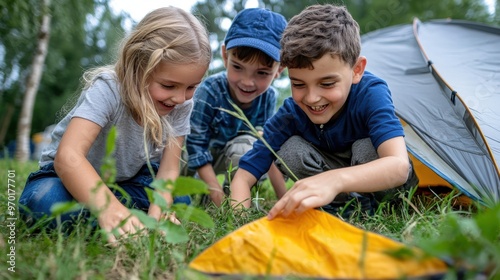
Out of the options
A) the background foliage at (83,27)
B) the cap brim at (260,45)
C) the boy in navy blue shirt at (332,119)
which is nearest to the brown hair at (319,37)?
the boy in navy blue shirt at (332,119)

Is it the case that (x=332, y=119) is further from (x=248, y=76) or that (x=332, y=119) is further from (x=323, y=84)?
(x=248, y=76)

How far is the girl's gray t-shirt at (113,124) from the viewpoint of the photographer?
1.58 m

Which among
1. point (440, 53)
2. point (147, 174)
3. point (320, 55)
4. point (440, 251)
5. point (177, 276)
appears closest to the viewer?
point (440, 251)

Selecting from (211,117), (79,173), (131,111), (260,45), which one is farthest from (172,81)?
(211,117)

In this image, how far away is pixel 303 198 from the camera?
1115 millimetres

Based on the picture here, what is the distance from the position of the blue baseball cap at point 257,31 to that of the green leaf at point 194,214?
1.14 meters

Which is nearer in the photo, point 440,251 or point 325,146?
point 440,251

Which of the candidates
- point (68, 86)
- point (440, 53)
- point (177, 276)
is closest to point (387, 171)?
point (177, 276)

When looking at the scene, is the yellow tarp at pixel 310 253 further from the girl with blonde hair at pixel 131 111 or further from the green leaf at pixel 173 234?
the girl with blonde hair at pixel 131 111

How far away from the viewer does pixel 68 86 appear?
1655 cm

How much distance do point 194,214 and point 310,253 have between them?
29 centimetres

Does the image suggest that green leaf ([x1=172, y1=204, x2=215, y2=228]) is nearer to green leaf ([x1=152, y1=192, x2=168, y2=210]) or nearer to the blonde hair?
green leaf ([x1=152, y1=192, x2=168, y2=210])

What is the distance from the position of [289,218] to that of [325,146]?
0.71 metres

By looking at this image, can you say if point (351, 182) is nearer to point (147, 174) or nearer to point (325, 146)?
point (325, 146)
